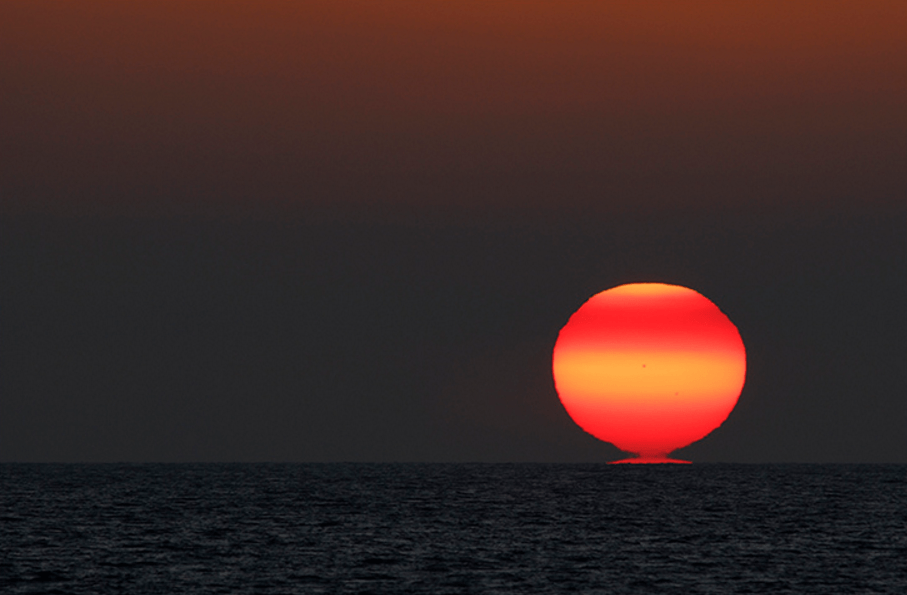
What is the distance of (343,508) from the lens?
104 metres

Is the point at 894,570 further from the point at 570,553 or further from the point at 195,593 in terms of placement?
the point at 195,593

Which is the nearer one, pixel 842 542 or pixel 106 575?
pixel 106 575

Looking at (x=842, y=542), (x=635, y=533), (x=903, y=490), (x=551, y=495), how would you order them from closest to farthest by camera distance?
1. (x=842, y=542)
2. (x=635, y=533)
3. (x=551, y=495)
4. (x=903, y=490)

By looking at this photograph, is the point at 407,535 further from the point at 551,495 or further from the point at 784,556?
the point at 551,495

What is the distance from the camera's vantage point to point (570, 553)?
216ft

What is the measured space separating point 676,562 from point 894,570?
10060mm

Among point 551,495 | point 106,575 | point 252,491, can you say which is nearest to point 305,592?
Answer: point 106,575

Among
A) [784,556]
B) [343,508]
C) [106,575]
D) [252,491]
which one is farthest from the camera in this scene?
[252,491]

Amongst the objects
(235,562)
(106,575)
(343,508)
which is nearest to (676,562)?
(235,562)

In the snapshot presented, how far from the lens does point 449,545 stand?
69.2m

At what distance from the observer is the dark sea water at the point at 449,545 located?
53344 millimetres

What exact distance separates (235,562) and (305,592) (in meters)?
10.7

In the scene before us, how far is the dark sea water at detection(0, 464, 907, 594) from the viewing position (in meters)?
53.3

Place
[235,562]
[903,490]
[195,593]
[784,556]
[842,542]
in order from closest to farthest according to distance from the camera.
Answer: [195,593], [235,562], [784,556], [842,542], [903,490]
